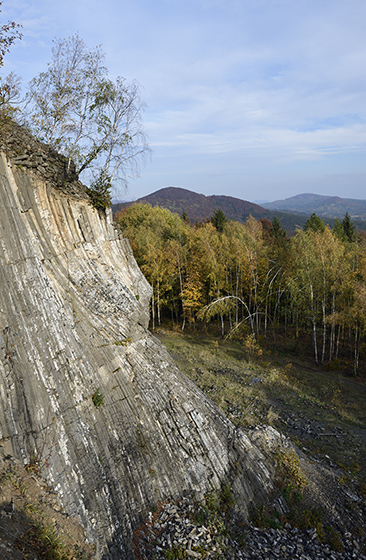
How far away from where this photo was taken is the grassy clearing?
14102 mm

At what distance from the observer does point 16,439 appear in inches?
290

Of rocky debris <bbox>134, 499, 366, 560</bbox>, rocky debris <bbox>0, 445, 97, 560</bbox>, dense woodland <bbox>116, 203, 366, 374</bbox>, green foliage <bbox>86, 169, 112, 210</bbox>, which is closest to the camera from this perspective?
rocky debris <bbox>0, 445, 97, 560</bbox>

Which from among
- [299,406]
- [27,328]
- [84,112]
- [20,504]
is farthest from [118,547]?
[84,112]

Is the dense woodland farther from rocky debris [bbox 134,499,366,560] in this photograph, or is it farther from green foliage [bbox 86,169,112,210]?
rocky debris [bbox 134,499,366,560]

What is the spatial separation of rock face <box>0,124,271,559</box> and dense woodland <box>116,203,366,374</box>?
12538 millimetres

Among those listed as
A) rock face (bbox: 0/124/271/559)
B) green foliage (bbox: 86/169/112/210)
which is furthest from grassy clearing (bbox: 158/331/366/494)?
green foliage (bbox: 86/169/112/210)

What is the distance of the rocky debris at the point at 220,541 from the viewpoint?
793 centimetres

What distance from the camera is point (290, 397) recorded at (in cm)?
1902

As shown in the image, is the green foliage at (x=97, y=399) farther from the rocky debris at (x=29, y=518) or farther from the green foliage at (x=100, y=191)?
the green foliage at (x=100, y=191)

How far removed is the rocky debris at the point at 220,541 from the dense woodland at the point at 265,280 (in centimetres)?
1512

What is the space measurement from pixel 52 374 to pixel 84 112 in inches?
410

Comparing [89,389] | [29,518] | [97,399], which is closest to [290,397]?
[97,399]

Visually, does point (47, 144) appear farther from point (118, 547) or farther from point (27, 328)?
point (118, 547)

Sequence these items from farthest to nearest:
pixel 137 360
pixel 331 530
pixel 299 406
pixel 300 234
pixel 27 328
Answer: pixel 300 234
pixel 299 406
pixel 137 360
pixel 331 530
pixel 27 328
